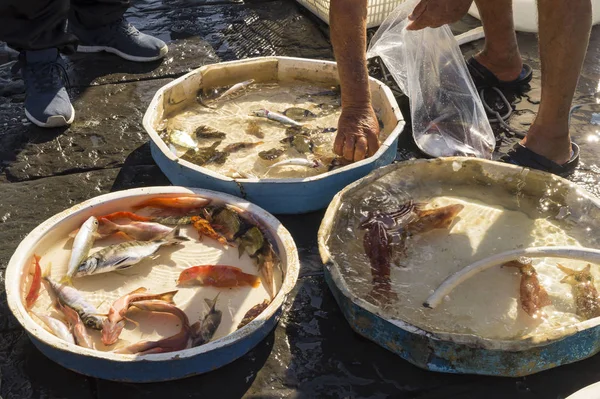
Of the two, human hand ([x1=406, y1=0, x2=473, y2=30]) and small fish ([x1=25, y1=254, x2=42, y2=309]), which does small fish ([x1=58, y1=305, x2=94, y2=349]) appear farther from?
human hand ([x1=406, y1=0, x2=473, y2=30])

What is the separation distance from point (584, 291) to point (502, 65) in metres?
2.50

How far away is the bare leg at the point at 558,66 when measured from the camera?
3.53 m

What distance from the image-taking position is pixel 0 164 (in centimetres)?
415

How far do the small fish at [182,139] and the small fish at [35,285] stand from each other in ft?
4.50

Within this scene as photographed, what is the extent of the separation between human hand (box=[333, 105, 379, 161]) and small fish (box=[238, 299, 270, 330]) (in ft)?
3.96

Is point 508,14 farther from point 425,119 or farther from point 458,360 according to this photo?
point 458,360

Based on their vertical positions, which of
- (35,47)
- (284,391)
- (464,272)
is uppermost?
(35,47)

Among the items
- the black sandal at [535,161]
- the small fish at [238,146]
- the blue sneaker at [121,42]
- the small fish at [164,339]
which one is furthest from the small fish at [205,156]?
the black sandal at [535,161]

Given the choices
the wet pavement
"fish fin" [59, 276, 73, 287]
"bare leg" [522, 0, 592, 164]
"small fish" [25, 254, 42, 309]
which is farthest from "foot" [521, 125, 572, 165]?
"small fish" [25, 254, 42, 309]

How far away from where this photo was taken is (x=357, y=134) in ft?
12.2

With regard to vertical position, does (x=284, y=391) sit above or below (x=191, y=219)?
below

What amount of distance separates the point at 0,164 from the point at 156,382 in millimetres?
2283

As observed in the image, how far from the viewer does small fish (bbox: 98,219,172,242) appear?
333 cm

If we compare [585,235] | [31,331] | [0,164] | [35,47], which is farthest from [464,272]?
[35,47]
